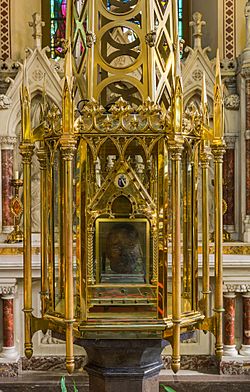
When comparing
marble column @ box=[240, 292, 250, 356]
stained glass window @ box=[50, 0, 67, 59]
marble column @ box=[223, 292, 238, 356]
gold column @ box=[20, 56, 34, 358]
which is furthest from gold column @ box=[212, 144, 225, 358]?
stained glass window @ box=[50, 0, 67, 59]

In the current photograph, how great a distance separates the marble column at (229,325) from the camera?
19.2 feet

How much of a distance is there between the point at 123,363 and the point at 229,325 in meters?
3.73

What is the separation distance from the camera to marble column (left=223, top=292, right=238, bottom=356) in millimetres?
5848

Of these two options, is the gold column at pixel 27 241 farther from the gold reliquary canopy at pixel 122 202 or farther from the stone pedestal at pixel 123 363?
the stone pedestal at pixel 123 363

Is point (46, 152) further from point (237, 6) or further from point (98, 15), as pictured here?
point (237, 6)

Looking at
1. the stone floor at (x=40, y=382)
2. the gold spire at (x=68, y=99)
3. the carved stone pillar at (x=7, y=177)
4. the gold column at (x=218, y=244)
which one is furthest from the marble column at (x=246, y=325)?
the gold spire at (x=68, y=99)

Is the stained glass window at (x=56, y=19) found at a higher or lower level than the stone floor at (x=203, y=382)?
higher

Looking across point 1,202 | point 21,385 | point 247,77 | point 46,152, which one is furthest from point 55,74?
point 46,152

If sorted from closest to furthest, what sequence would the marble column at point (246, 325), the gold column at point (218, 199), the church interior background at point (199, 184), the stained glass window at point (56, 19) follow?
the gold column at point (218, 199), the church interior background at point (199, 184), the marble column at point (246, 325), the stained glass window at point (56, 19)

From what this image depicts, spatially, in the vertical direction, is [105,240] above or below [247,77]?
below

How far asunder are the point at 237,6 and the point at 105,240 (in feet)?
15.7

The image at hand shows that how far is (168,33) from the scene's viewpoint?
246 centimetres

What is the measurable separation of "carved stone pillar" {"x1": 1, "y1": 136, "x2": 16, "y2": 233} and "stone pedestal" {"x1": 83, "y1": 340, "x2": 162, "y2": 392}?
4126 mm

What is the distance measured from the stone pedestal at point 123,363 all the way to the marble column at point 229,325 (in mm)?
3610
